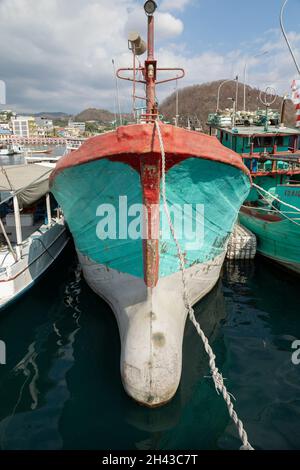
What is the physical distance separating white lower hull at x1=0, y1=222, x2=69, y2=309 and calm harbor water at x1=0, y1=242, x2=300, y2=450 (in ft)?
1.47

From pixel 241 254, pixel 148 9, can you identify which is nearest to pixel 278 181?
pixel 241 254

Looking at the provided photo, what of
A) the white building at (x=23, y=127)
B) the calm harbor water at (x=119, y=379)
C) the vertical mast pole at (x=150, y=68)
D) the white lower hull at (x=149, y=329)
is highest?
the white building at (x=23, y=127)

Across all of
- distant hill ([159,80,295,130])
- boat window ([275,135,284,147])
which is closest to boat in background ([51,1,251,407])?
boat window ([275,135,284,147])

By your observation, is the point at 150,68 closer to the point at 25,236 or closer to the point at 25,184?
the point at 25,184

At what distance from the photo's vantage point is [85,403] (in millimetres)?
4762

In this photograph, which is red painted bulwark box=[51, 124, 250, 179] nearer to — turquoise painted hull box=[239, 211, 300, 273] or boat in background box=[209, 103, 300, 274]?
boat in background box=[209, 103, 300, 274]

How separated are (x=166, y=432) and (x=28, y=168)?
9535 mm

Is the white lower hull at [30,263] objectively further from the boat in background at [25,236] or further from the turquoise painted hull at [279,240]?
the turquoise painted hull at [279,240]

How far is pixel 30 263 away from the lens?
8.23 meters

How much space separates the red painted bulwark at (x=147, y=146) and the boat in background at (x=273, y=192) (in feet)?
11.0

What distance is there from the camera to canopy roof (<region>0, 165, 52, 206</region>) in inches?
325

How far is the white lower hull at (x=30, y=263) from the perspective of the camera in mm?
7129

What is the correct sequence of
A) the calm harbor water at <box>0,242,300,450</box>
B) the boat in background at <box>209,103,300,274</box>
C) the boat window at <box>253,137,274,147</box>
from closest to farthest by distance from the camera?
1. the calm harbor water at <box>0,242,300,450</box>
2. the boat in background at <box>209,103,300,274</box>
3. the boat window at <box>253,137,274,147</box>

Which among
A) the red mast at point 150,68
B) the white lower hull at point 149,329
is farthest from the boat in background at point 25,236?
the red mast at point 150,68
